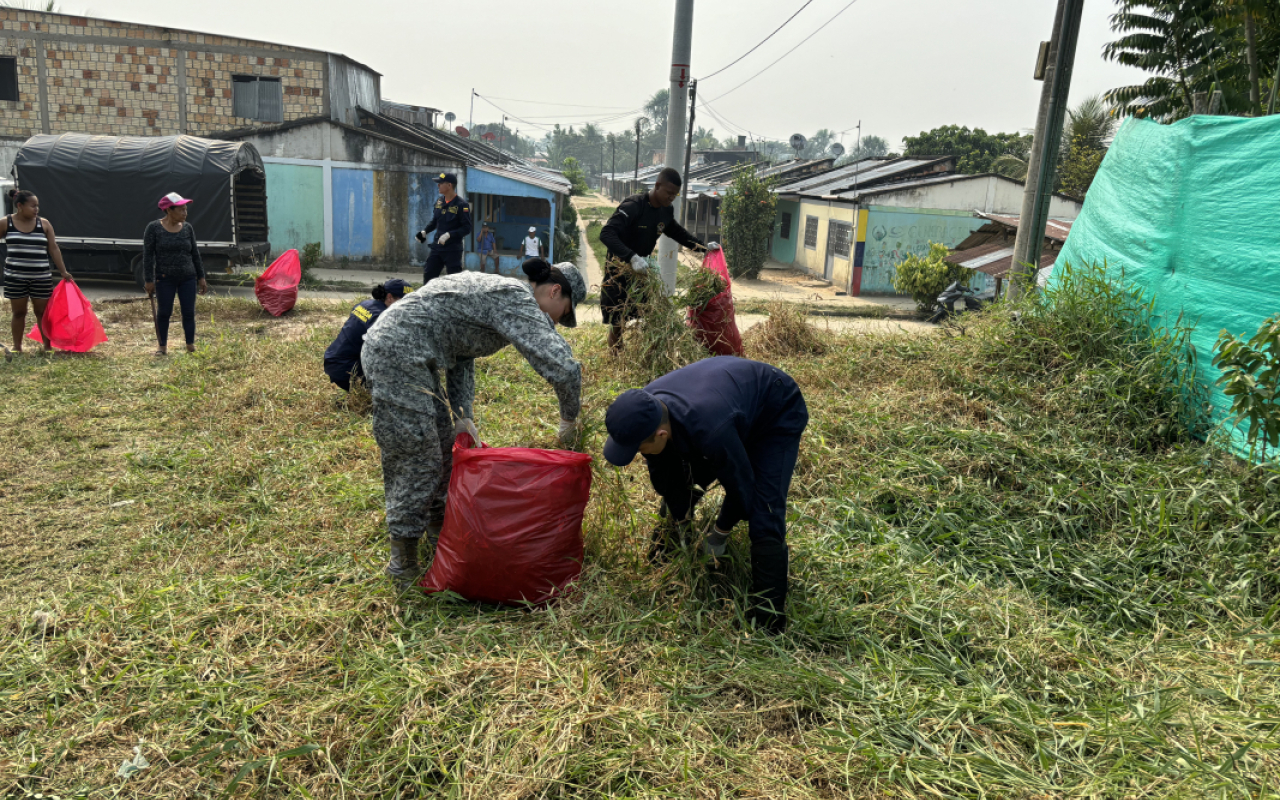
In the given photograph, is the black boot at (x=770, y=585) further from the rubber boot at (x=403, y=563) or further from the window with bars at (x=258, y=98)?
the window with bars at (x=258, y=98)

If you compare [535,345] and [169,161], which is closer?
[535,345]

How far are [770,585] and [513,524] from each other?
0.92 meters

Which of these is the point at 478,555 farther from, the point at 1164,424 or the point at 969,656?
the point at 1164,424

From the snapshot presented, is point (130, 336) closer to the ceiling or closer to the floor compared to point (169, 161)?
closer to the floor

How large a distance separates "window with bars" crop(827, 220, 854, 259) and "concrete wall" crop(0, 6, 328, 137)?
39.9 feet

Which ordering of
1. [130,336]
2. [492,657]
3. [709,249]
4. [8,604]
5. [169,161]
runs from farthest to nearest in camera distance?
[169,161]
[130,336]
[709,249]
[8,604]
[492,657]

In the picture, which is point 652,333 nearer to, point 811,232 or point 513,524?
point 513,524

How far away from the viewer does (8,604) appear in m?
3.01

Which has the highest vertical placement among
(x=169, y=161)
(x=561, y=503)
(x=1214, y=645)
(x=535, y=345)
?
(x=169, y=161)

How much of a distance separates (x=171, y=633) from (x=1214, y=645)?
3610 millimetres

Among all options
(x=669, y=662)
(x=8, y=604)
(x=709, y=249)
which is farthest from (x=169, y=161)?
(x=669, y=662)

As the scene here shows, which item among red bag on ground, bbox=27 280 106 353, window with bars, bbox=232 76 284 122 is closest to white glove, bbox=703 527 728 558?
red bag on ground, bbox=27 280 106 353

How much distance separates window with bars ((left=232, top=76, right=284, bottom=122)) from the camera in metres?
18.2

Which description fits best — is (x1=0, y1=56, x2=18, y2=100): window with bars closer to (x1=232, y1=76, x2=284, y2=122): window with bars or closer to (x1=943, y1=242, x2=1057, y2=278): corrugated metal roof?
(x1=232, y1=76, x2=284, y2=122): window with bars
